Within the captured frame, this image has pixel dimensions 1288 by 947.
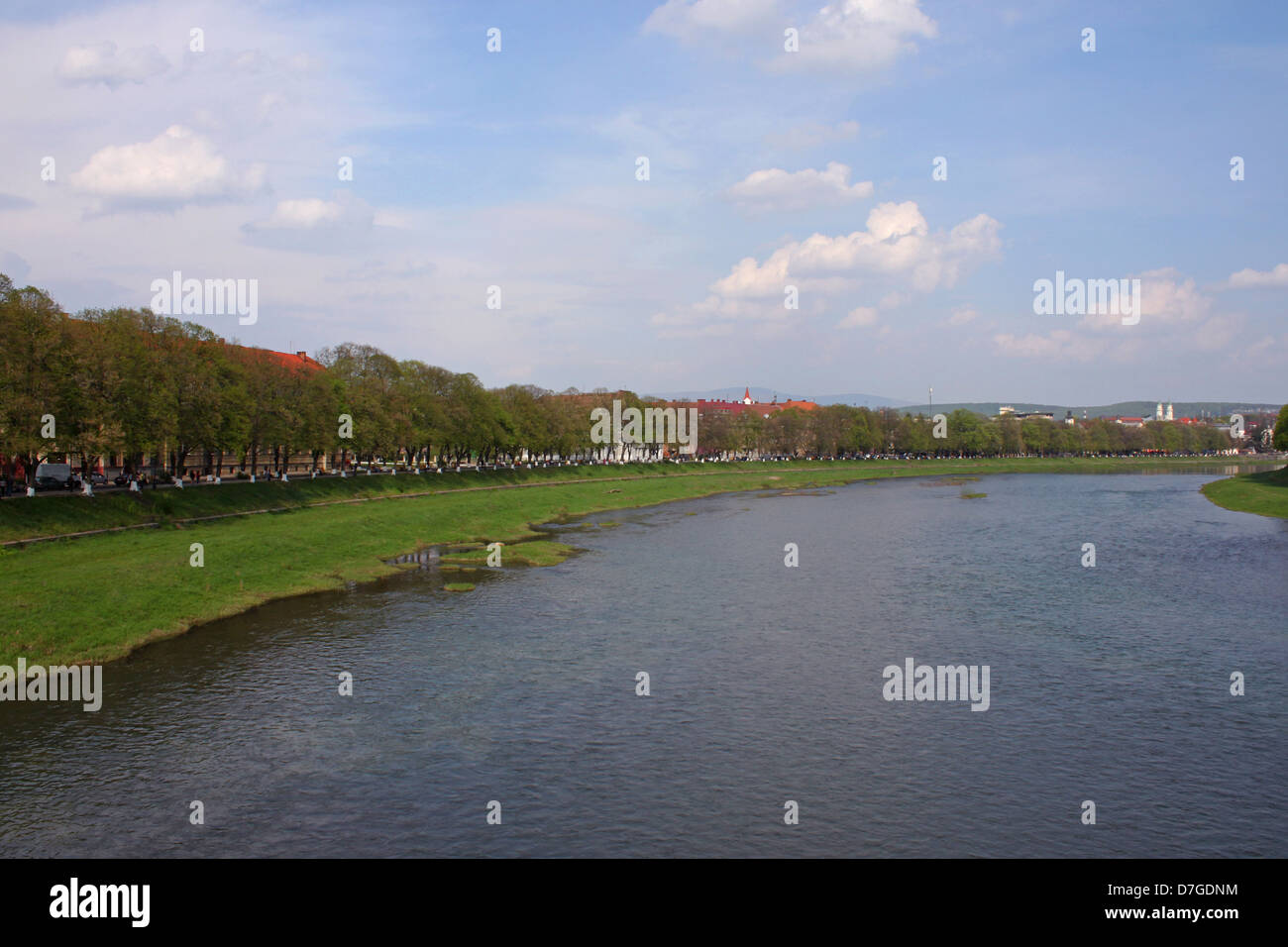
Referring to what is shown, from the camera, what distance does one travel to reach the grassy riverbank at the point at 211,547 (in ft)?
113

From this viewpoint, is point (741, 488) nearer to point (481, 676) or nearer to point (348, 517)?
point (348, 517)

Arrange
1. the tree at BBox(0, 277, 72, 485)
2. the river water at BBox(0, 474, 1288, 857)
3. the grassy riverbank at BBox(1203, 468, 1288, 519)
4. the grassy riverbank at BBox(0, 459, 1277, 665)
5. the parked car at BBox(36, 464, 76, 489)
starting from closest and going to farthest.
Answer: the river water at BBox(0, 474, 1288, 857) < the grassy riverbank at BBox(0, 459, 1277, 665) < the tree at BBox(0, 277, 72, 485) < the parked car at BBox(36, 464, 76, 489) < the grassy riverbank at BBox(1203, 468, 1288, 519)

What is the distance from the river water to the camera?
18.9 m

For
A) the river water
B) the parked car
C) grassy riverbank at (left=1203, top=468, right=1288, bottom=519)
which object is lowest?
the river water

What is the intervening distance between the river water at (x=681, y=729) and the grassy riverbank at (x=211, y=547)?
2.80 metres

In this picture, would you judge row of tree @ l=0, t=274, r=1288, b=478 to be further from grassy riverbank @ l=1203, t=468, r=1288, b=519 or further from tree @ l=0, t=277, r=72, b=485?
grassy riverbank @ l=1203, t=468, r=1288, b=519

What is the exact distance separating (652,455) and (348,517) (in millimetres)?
129582

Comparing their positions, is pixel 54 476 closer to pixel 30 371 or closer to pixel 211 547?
pixel 30 371

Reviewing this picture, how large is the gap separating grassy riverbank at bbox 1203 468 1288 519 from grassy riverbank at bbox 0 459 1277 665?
65.0 meters

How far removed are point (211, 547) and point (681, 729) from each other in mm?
34912

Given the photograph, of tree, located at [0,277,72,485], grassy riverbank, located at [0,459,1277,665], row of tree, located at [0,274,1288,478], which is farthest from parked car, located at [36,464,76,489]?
tree, located at [0,277,72,485]

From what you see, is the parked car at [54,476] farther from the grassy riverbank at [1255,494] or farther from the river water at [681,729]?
the grassy riverbank at [1255,494]

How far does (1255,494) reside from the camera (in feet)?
330

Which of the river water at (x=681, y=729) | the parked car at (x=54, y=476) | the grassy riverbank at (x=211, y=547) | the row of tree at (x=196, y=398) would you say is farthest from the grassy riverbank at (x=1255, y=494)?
the parked car at (x=54, y=476)
